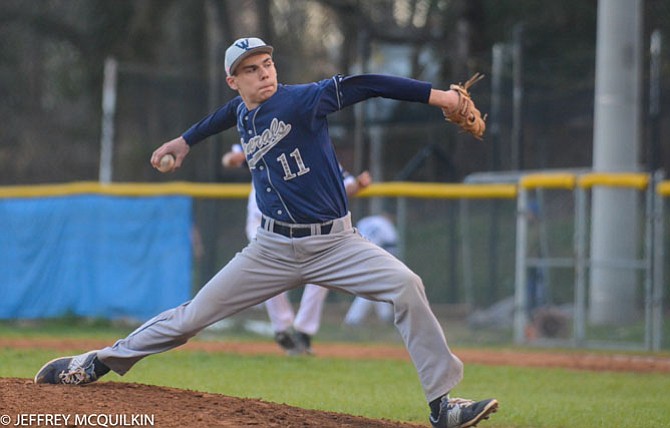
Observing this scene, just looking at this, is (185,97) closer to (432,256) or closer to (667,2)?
(432,256)

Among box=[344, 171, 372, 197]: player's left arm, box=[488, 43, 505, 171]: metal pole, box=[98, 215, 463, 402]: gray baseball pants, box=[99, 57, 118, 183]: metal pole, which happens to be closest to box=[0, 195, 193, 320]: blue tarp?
box=[99, 57, 118, 183]: metal pole

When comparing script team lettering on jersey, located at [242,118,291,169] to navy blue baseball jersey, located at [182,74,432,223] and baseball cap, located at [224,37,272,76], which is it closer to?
navy blue baseball jersey, located at [182,74,432,223]

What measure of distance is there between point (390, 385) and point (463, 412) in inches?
132

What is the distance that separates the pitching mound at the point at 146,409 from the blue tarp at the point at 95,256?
8133 mm

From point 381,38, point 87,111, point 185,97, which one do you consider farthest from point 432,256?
point 87,111

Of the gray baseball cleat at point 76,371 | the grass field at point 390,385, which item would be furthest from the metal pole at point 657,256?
the gray baseball cleat at point 76,371

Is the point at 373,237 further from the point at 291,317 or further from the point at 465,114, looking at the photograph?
the point at 465,114

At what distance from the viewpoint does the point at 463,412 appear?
19.8ft

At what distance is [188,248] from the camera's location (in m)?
15.0

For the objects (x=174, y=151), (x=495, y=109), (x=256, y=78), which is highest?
(x=495, y=109)

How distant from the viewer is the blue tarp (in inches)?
589

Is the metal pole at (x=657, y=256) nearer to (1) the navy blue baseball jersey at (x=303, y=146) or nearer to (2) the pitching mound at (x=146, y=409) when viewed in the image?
(2) the pitching mound at (x=146, y=409)

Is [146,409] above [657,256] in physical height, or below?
below

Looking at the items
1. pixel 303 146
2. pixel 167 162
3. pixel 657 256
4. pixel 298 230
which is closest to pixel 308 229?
pixel 298 230
